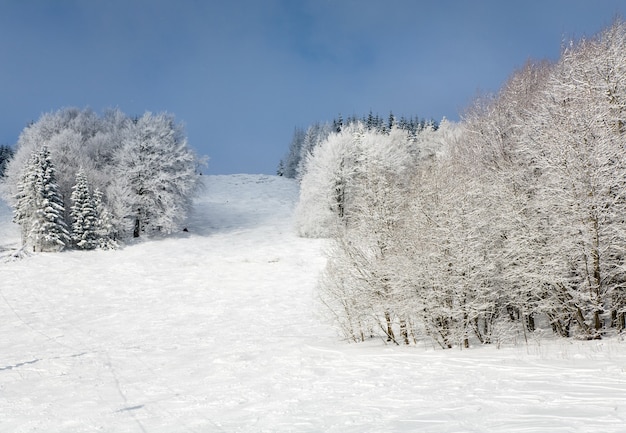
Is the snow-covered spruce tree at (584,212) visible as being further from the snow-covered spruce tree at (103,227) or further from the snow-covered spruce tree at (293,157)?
the snow-covered spruce tree at (293,157)

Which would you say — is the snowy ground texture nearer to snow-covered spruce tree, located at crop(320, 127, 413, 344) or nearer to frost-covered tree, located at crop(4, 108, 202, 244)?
snow-covered spruce tree, located at crop(320, 127, 413, 344)

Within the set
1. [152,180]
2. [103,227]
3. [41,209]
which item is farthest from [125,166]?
[41,209]

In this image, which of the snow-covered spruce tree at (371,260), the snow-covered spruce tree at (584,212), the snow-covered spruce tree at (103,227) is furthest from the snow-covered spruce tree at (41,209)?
the snow-covered spruce tree at (584,212)

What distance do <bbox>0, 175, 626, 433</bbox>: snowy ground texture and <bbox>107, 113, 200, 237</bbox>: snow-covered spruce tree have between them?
437 inches

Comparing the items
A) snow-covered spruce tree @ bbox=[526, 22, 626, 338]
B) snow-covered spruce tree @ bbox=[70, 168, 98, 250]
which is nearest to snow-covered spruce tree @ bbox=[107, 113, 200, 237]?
snow-covered spruce tree @ bbox=[70, 168, 98, 250]

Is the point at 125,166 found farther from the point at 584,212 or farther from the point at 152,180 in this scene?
the point at 584,212

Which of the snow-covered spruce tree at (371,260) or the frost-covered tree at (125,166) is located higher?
the frost-covered tree at (125,166)

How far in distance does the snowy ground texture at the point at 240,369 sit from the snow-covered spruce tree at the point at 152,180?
36.4 feet

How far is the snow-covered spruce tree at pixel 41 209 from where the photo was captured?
35.2 m

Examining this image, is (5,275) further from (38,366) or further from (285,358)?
(285,358)

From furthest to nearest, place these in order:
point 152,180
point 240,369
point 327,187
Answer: point 327,187 → point 152,180 → point 240,369

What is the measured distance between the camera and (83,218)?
3738 centimetres

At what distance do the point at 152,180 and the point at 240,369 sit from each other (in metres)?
35.1

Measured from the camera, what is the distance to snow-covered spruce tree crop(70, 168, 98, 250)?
36906 mm
